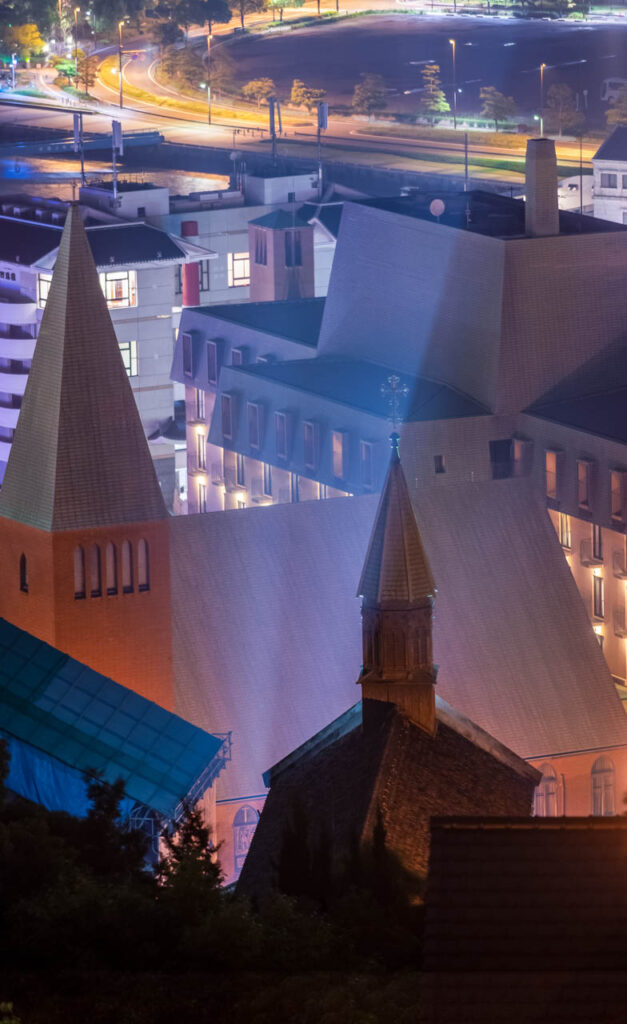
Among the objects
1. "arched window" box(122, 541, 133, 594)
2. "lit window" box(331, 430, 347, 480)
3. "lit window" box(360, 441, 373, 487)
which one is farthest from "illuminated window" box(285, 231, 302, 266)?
"arched window" box(122, 541, 133, 594)

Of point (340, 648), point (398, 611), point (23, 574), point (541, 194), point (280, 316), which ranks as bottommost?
point (340, 648)

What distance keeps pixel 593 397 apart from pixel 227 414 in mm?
21038

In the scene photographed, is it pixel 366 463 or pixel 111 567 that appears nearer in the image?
pixel 111 567

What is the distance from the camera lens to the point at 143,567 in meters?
98.2

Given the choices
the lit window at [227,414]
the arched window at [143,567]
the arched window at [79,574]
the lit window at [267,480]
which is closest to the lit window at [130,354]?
the lit window at [227,414]

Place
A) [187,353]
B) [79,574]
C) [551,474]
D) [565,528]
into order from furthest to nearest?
[187,353] < [565,528] < [551,474] < [79,574]

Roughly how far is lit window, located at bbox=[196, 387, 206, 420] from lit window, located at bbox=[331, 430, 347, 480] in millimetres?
24679

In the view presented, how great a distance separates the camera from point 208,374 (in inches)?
6698

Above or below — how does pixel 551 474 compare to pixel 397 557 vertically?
below

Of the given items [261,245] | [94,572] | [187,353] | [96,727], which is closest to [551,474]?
[187,353]

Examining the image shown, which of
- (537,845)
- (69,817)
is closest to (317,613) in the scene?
(69,817)

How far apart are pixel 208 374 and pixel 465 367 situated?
27.0 meters

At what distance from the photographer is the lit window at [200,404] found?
562 ft

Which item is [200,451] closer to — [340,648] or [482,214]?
[482,214]
